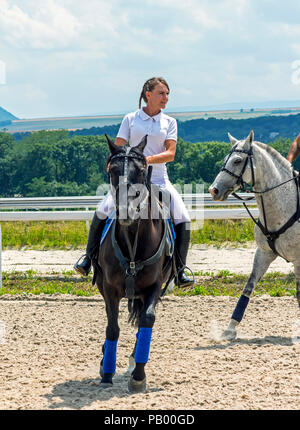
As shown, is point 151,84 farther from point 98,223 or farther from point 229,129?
point 229,129

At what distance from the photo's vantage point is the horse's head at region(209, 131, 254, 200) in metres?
7.82

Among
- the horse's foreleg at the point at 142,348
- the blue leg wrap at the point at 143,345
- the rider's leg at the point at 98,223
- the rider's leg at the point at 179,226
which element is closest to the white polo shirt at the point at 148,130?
the rider's leg at the point at 179,226

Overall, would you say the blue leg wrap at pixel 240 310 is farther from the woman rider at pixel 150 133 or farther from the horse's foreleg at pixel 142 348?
the horse's foreleg at pixel 142 348

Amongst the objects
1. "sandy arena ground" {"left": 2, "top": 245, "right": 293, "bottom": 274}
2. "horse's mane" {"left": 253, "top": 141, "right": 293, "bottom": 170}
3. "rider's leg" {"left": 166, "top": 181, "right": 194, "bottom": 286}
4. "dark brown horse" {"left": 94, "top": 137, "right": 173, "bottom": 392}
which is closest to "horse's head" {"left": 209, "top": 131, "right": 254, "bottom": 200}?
"horse's mane" {"left": 253, "top": 141, "right": 293, "bottom": 170}

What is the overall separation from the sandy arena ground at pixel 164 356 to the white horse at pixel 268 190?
2.29 feet

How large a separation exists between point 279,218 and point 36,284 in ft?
16.5

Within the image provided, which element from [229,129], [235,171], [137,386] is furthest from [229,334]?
[229,129]

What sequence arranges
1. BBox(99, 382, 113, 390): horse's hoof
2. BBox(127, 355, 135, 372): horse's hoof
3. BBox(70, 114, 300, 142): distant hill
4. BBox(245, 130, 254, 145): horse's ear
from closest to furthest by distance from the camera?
BBox(99, 382, 113, 390): horse's hoof < BBox(127, 355, 135, 372): horse's hoof < BBox(245, 130, 254, 145): horse's ear < BBox(70, 114, 300, 142): distant hill

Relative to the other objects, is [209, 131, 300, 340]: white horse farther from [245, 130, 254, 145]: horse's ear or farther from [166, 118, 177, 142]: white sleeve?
[166, 118, 177, 142]: white sleeve

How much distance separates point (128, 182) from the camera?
5.27 metres

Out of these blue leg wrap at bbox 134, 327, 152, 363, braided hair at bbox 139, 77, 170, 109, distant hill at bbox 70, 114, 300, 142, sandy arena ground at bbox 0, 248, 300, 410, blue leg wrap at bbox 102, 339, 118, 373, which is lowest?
sandy arena ground at bbox 0, 248, 300, 410

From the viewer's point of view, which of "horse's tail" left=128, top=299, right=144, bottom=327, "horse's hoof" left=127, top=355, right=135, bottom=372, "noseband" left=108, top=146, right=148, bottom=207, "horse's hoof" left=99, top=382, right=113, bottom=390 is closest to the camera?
"noseband" left=108, top=146, right=148, bottom=207

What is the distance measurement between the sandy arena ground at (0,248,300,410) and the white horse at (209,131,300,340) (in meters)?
0.70

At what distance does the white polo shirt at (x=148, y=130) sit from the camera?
20.8 ft
